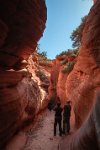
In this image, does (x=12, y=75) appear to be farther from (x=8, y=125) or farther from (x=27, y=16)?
(x=27, y=16)

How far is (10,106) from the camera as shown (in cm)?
960

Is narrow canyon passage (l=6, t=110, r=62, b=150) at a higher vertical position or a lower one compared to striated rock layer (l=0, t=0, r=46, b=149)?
lower

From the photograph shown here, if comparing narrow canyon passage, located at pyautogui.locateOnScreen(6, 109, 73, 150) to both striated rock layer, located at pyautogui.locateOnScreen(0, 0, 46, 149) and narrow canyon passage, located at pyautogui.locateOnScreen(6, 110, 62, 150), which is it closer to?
narrow canyon passage, located at pyautogui.locateOnScreen(6, 110, 62, 150)

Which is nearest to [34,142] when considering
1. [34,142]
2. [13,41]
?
[34,142]

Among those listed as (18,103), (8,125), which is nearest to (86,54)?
(18,103)

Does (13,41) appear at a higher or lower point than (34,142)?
higher

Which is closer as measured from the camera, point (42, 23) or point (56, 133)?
point (42, 23)

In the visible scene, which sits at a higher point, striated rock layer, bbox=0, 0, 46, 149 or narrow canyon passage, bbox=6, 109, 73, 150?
striated rock layer, bbox=0, 0, 46, 149

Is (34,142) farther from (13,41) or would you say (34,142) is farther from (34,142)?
(13,41)

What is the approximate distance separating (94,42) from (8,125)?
5.82 meters

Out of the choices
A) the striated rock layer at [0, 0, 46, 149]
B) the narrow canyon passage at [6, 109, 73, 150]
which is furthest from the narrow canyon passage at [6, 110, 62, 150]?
the striated rock layer at [0, 0, 46, 149]

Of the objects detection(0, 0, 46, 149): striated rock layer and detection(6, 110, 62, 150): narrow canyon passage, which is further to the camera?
detection(6, 110, 62, 150): narrow canyon passage

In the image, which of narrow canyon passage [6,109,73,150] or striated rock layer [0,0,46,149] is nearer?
striated rock layer [0,0,46,149]

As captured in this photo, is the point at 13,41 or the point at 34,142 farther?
the point at 34,142
